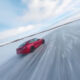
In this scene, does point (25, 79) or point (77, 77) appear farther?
point (25, 79)

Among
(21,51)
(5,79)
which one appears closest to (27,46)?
(21,51)

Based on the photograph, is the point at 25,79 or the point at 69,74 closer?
the point at 69,74

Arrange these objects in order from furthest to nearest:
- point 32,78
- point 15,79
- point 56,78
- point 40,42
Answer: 1. point 40,42
2. point 15,79
3. point 32,78
4. point 56,78

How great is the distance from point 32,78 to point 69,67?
77.9 inches

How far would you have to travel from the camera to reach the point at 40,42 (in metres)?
9.15

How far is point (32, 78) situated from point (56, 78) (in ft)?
3.98

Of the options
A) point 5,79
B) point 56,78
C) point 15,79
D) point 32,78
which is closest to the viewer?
point 56,78

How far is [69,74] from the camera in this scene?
105 inches

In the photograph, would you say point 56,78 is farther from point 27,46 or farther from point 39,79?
point 27,46

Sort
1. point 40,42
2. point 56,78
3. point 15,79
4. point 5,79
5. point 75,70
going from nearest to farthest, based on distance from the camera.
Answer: point 56,78 < point 75,70 < point 15,79 < point 5,79 < point 40,42

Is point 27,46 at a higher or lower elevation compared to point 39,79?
higher

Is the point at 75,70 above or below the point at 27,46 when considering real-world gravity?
below

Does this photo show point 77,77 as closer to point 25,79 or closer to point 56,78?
point 56,78

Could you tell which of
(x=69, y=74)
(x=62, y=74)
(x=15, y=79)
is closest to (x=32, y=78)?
(x=15, y=79)
